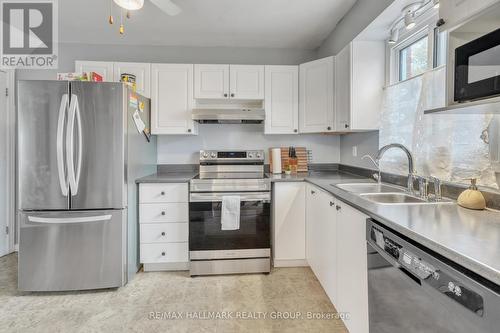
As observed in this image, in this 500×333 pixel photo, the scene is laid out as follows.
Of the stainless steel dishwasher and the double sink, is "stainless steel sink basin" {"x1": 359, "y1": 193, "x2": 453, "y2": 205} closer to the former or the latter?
the double sink

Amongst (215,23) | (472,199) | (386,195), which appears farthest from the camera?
(215,23)

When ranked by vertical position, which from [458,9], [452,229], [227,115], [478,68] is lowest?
[452,229]

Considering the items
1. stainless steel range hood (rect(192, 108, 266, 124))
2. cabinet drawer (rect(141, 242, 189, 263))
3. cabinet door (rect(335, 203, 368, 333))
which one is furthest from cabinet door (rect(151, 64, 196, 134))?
cabinet door (rect(335, 203, 368, 333))

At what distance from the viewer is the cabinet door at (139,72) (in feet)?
8.83

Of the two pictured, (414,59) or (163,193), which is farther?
(163,193)

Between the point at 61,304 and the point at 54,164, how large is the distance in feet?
3.64

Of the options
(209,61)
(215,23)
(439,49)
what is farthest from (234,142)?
(439,49)

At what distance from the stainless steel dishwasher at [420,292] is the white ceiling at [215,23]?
2054 mm

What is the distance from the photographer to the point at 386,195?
1.74 metres

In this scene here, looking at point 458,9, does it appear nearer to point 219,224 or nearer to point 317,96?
point 317,96

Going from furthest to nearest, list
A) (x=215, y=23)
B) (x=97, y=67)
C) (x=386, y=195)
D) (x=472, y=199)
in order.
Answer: (x=97, y=67) → (x=215, y=23) → (x=386, y=195) → (x=472, y=199)

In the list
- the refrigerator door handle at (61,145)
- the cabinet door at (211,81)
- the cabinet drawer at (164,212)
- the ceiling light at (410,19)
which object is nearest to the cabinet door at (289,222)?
the cabinet drawer at (164,212)

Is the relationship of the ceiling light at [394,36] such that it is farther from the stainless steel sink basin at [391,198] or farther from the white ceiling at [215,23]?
the stainless steel sink basin at [391,198]

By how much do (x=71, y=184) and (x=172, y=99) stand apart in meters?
1.27
